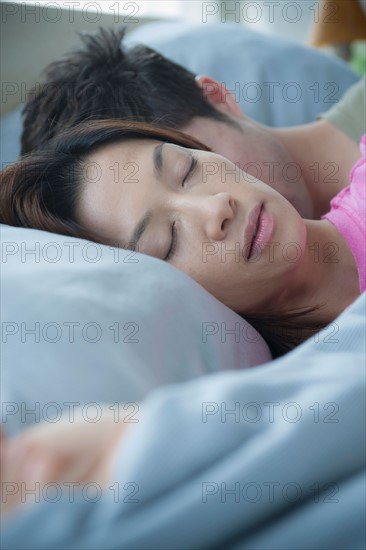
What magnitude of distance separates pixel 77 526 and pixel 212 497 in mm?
69

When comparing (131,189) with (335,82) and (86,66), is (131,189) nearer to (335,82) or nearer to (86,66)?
(86,66)

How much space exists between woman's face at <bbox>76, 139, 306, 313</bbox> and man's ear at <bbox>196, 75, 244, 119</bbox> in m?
0.43

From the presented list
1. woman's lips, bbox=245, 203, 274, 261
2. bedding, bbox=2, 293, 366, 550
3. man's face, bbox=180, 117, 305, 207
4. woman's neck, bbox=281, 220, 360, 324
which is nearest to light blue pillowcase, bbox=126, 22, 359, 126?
man's face, bbox=180, 117, 305, 207

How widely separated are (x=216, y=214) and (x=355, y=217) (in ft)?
0.94

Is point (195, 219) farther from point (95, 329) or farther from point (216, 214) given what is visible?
point (95, 329)

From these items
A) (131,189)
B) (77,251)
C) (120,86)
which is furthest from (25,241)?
(120,86)

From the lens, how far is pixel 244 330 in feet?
2.49

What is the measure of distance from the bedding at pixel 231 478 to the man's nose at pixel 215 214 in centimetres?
40

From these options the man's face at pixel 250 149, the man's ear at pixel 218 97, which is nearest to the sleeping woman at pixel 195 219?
the man's face at pixel 250 149

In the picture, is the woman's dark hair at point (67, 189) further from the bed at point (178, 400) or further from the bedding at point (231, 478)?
the bedding at point (231, 478)

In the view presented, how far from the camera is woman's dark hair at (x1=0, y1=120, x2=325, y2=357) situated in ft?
2.99

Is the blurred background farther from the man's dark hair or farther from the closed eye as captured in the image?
the closed eye

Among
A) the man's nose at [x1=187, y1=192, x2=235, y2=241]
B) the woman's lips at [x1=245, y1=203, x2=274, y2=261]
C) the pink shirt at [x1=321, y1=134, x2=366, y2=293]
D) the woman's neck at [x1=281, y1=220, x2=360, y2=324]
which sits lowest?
the woman's neck at [x1=281, y1=220, x2=360, y2=324]

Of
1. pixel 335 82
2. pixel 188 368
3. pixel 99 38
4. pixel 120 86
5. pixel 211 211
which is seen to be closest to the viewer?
pixel 188 368
